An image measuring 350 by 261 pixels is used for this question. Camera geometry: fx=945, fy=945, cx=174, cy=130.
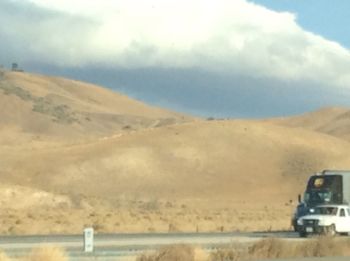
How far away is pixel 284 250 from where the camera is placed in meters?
27.7

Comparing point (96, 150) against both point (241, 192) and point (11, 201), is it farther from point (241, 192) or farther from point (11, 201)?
point (11, 201)

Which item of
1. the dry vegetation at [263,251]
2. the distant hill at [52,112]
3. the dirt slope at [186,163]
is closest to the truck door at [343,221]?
the dry vegetation at [263,251]

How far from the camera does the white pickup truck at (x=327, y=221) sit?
4533 cm

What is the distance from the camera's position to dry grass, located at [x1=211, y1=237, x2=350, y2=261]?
26.1 meters

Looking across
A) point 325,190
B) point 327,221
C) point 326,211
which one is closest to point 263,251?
point 327,221

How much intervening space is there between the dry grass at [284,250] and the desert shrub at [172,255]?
155cm

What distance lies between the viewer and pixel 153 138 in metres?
121

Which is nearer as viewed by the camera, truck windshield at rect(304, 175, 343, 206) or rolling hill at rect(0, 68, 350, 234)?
truck windshield at rect(304, 175, 343, 206)

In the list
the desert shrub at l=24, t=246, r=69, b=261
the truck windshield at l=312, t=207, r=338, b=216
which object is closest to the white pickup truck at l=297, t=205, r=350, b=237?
the truck windshield at l=312, t=207, r=338, b=216

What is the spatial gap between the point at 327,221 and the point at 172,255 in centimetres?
2350

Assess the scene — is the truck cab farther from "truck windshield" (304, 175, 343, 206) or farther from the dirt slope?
the dirt slope

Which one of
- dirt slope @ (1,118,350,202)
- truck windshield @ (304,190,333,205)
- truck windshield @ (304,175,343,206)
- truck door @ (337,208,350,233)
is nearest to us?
truck door @ (337,208,350,233)

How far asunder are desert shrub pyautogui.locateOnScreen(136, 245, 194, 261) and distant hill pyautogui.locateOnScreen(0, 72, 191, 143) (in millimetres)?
114739

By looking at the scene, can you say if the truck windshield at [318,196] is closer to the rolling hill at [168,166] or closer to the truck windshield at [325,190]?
the truck windshield at [325,190]
